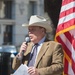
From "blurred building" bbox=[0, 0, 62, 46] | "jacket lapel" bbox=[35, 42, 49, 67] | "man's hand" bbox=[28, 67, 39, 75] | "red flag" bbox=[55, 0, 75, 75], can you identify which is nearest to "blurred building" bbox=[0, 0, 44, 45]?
"blurred building" bbox=[0, 0, 62, 46]

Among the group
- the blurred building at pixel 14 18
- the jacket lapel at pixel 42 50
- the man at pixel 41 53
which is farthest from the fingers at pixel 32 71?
the blurred building at pixel 14 18

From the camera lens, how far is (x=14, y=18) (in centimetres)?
3981

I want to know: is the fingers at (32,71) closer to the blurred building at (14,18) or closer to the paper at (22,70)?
the paper at (22,70)

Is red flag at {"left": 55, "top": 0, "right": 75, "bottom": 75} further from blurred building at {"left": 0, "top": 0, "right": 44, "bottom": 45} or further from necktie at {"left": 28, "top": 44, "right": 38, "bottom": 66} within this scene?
blurred building at {"left": 0, "top": 0, "right": 44, "bottom": 45}

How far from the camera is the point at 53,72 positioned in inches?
168

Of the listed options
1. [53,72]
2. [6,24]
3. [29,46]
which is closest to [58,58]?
[53,72]

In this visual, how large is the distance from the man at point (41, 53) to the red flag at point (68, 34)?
1.14ft

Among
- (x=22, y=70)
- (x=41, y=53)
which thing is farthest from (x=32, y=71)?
(x=41, y=53)

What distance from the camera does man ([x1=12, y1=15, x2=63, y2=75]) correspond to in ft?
14.0

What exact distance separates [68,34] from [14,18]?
3514cm

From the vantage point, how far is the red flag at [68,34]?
4.75 meters

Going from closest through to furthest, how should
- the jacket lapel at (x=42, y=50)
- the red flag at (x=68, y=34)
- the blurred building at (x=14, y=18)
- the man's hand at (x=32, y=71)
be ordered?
the man's hand at (x=32, y=71)
the jacket lapel at (x=42, y=50)
the red flag at (x=68, y=34)
the blurred building at (x=14, y=18)

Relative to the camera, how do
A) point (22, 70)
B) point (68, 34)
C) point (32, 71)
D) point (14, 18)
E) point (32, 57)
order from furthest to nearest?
1. point (14, 18)
2. point (68, 34)
3. point (32, 57)
4. point (22, 70)
5. point (32, 71)

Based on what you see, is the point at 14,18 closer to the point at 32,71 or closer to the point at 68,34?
the point at 68,34
